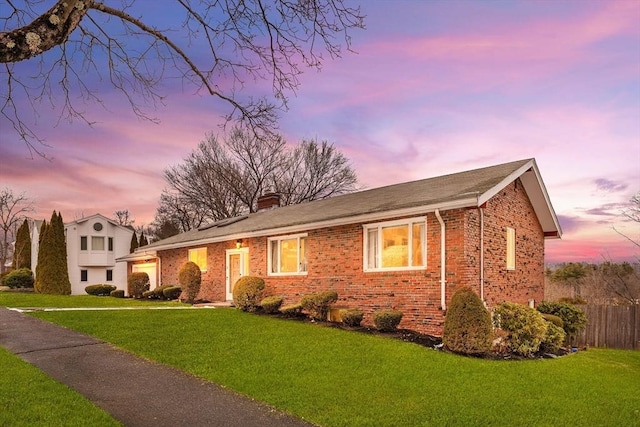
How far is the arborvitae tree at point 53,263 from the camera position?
33.5 m

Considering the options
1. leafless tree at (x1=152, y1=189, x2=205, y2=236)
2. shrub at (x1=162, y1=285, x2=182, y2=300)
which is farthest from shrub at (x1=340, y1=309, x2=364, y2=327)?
leafless tree at (x1=152, y1=189, x2=205, y2=236)

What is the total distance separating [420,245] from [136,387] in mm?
8481

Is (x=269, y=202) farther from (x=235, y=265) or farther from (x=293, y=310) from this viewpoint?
(x=293, y=310)

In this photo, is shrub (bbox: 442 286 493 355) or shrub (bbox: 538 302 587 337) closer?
shrub (bbox: 442 286 493 355)

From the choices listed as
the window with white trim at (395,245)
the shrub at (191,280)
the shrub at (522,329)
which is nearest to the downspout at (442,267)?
the window with white trim at (395,245)

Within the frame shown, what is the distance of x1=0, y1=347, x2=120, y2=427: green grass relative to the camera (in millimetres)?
5836

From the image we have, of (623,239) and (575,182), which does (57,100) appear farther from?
(575,182)

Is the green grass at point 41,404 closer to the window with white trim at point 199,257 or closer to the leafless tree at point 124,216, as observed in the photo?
the window with white trim at point 199,257

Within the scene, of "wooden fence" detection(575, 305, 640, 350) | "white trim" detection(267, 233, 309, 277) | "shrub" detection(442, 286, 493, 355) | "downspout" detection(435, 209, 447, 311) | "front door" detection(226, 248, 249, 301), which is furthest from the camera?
"front door" detection(226, 248, 249, 301)

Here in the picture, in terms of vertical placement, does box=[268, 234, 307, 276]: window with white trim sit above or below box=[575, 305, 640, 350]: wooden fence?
above

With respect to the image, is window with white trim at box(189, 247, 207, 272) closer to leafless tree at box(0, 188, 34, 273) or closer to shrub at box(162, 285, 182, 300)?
shrub at box(162, 285, 182, 300)

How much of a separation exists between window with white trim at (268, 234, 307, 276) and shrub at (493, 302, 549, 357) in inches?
281

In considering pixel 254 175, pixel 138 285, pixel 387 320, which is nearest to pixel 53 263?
pixel 138 285

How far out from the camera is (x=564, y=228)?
1823 cm
